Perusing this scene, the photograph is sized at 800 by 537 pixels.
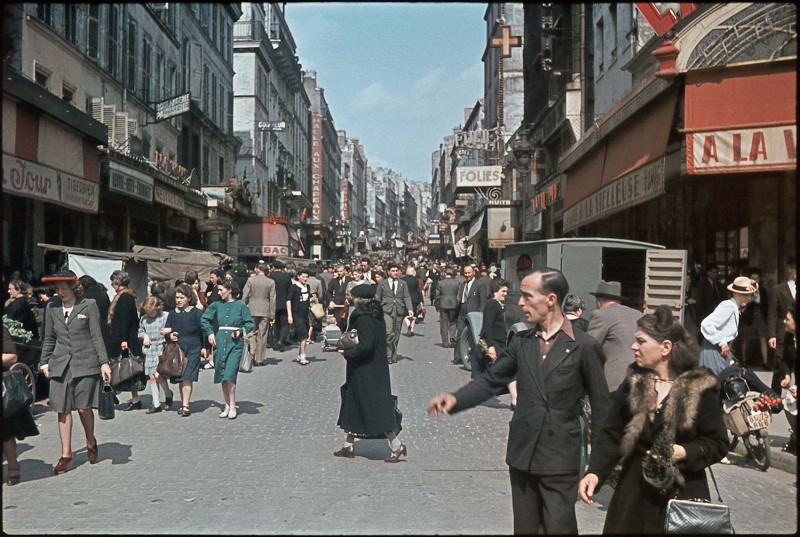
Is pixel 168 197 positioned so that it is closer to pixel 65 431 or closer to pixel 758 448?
pixel 65 431

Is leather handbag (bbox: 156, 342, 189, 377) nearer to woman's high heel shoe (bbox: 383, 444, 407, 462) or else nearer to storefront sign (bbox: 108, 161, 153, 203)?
woman's high heel shoe (bbox: 383, 444, 407, 462)

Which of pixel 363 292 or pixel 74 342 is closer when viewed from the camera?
pixel 74 342

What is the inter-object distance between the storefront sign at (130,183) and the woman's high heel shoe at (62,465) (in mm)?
13085

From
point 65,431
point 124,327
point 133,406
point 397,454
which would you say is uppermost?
point 124,327

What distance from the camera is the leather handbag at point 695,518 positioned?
3742 mm

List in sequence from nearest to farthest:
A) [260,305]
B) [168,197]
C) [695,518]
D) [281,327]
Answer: [695,518]
[260,305]
[281,327]
[168,197]

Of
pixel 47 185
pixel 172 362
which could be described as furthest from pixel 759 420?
pixel 47 185

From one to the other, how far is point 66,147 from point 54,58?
12.0 ft

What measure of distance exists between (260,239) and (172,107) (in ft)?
54.9

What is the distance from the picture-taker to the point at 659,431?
3.93 m

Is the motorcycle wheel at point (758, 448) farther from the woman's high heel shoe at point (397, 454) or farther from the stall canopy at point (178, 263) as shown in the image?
the stall canopy at point (178, 263)

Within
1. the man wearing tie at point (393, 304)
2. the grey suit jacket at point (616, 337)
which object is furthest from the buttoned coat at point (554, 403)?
the man wearing tie at point (393, 304)

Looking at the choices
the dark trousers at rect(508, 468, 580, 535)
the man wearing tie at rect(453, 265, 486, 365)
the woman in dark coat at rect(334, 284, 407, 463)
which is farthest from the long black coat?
the man wearing tie at rect(453, 265, 486, 365)

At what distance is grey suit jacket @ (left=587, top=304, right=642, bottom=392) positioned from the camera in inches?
263
